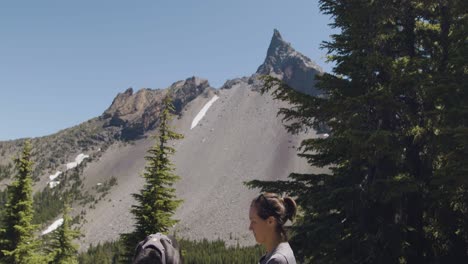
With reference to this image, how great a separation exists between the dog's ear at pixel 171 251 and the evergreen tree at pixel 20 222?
71.2ft

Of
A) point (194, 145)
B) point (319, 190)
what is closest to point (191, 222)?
point (194, 145)

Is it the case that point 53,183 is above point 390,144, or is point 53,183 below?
below

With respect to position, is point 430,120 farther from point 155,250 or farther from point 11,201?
point 11,201

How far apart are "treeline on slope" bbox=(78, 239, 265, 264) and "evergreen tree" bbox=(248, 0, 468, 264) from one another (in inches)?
2264

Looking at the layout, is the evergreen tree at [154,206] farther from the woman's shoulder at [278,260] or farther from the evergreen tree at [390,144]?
the woman's shoulder at [278,260]

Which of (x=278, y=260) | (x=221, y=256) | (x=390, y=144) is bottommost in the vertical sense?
(x=221, y=256)

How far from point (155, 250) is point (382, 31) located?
12306 mm

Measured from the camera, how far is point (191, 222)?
124188mm

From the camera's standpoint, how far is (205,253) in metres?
88.2

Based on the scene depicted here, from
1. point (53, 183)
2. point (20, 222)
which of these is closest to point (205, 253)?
point (20, 222)

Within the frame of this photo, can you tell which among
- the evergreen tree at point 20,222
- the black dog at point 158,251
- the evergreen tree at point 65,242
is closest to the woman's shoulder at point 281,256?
the black dog at point 158,251

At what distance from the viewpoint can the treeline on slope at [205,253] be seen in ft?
262

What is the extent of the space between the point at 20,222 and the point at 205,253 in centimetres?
7010

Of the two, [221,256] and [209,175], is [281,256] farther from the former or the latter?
[209,175]
